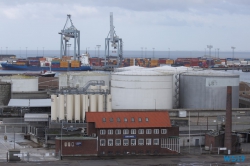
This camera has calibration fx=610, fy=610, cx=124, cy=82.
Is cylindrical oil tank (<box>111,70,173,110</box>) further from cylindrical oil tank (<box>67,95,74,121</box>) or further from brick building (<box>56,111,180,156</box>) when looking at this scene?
brick building (<box>56,111,180,156</box>)

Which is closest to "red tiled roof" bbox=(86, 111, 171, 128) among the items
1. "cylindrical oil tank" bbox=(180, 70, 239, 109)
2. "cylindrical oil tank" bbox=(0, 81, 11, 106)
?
"cylindrical oil tank" bbox=(180, 70, 239, 109)

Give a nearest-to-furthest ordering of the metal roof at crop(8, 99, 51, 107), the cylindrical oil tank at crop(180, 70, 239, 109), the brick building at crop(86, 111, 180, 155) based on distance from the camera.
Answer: the brick building at crop(86, 111, 180, 155) < the metal roof at crop(8, 99, 51, 107) < the cylindrical oil tank at crop(180, 70, 239, 109)

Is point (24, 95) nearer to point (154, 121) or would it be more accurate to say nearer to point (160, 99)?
point (160, 99)

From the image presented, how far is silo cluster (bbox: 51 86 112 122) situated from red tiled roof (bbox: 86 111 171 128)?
5173mm

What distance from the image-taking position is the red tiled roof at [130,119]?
32.0m

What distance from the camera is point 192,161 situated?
2992 centimetres

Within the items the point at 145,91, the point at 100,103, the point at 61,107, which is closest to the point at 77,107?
the point at 61,107

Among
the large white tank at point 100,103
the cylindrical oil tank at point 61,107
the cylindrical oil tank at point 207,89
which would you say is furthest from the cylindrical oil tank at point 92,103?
Answer: the cylindrical oil tank at point 207,89

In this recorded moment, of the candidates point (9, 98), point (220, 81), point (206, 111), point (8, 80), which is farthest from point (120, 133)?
point (8, 80)

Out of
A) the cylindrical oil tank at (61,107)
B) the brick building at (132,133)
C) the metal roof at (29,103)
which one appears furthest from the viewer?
the metal roof at (29,103)

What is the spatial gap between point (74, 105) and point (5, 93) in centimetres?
1180

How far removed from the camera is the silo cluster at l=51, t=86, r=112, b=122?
37.6 m

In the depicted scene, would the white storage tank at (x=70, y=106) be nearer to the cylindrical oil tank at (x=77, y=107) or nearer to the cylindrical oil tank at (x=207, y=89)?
the cylindrical oil tank at (x=77, y=107)

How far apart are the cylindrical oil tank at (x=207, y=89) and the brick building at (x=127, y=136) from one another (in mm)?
12115
